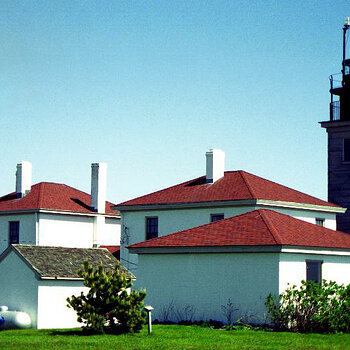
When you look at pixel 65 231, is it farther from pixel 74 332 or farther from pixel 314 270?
pixel 74 332

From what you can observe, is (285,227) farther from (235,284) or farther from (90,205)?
(90,205)

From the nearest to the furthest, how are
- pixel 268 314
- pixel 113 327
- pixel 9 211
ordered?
pixel 113 327
pixel 268 314
pixel 9 211

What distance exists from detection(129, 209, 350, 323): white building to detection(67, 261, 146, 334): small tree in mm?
5453

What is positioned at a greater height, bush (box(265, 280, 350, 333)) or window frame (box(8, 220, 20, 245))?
window frame (box(8, 220, 20, 245))

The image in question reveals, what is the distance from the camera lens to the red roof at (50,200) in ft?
184

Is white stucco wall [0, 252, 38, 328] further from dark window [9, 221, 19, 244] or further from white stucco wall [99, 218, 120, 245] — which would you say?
white stucco wall [99, 218, 120, 245]

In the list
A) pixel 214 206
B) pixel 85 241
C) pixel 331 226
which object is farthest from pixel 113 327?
pixel 85 241

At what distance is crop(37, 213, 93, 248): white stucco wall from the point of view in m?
55.5

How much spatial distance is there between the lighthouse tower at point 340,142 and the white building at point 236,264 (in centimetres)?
1735

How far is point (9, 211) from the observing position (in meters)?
56.5

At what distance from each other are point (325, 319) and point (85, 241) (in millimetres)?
27815

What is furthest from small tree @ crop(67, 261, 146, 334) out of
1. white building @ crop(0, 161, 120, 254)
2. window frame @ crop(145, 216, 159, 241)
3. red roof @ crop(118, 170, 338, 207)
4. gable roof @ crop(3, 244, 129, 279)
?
white building @ crop(0, 161, 120, 254)

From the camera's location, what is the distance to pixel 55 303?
3541 cm

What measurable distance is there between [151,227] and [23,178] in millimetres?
12175
